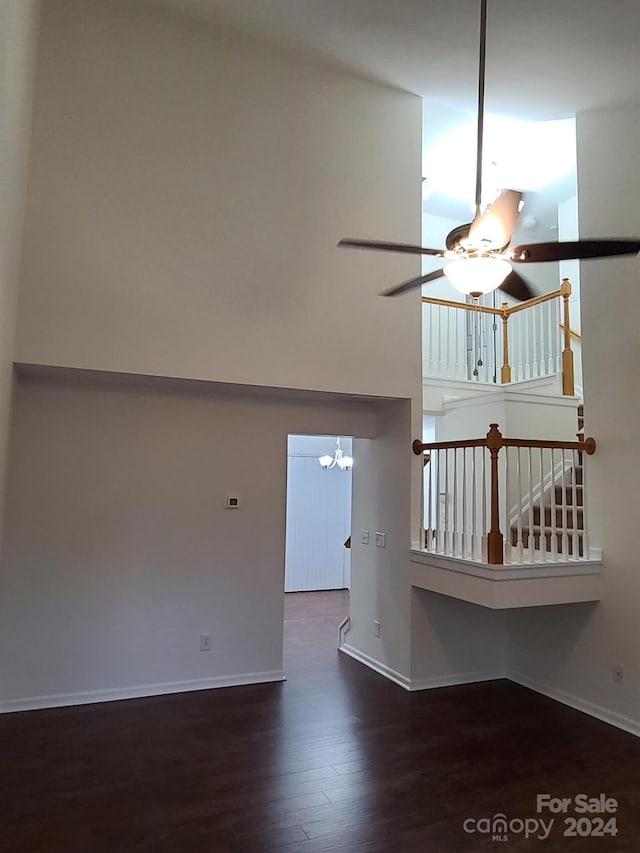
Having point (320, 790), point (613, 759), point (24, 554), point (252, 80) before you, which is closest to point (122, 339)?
point (24, 554)

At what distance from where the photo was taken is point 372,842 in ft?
8.78

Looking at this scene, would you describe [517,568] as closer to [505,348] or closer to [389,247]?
[389,247]

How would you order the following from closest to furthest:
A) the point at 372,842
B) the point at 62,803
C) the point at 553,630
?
the point at 372,842, the point at 62,803, the point at 553,630

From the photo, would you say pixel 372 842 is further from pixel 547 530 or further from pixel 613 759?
pixel 547 530

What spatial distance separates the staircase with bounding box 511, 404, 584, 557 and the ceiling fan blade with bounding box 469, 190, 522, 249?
2.03m

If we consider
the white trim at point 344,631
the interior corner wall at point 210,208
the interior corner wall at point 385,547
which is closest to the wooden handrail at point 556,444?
the interior corner wall at point 385,547

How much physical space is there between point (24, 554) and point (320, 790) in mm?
2640

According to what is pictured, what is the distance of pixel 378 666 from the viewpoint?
5090 millimetres

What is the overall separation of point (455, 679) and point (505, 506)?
5.13 ft

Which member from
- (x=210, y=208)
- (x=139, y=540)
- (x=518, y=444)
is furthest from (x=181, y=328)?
(x=518, y=444)

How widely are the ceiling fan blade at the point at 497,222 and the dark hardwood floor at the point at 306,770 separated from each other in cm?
288

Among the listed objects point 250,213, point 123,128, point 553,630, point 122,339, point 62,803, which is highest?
point 123,128

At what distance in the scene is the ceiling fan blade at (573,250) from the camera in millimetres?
2582

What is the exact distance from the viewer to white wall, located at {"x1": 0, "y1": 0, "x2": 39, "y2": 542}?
9.27ft
